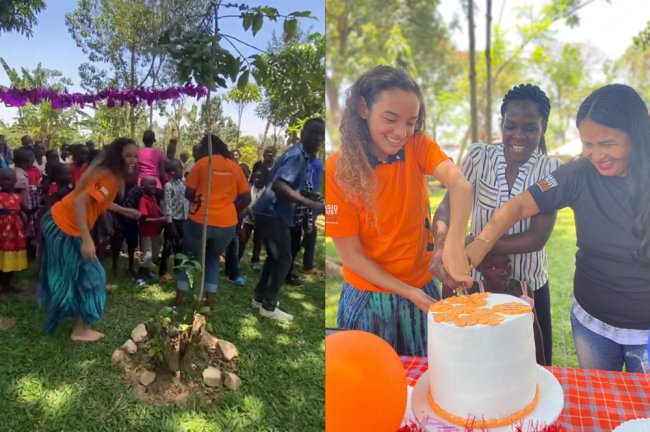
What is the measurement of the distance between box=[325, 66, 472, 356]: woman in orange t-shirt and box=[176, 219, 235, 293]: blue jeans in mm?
636

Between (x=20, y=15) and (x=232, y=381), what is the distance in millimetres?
1515

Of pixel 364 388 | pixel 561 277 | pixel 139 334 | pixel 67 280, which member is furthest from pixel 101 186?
pixel 561 277

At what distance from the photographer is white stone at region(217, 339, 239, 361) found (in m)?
2.13

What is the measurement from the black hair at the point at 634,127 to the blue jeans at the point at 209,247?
121 centimetres

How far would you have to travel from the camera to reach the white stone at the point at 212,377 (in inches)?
83.0

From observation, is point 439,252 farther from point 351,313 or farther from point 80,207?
point 80,207

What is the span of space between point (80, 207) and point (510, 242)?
4.93ft

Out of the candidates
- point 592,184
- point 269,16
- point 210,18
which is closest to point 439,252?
point 592,184

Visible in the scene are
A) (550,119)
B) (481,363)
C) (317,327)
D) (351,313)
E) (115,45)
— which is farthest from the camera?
(317,327)

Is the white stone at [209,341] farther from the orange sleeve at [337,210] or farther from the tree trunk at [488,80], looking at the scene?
the tree trunk at [488,80]

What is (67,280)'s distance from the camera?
2.17 meters

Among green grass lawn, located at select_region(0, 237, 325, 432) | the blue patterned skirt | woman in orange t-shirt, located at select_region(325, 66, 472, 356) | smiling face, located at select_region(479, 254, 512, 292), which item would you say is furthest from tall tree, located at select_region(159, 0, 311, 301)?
smiling face, located at select_region(479, 254, 512, 292)

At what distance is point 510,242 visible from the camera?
1484mm

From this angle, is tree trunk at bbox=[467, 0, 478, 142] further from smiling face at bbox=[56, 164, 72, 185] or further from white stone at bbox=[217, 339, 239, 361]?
smiling face at bbox=[56, 164, 72, 185]
